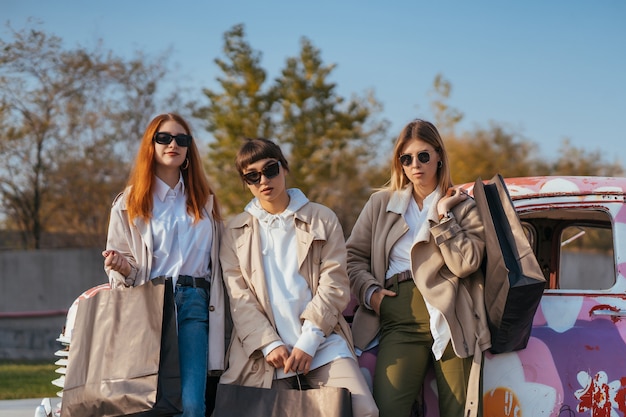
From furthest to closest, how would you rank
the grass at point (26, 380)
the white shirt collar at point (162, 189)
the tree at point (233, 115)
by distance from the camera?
the tree at point (233, 115) < the grass at point (26, 380) < the white shirt collar at point (162, 189)

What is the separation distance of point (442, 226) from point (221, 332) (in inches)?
45.8

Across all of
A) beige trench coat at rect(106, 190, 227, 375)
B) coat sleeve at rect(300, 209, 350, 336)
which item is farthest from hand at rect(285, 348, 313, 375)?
beige trench coat at rect(106, 190, 227, 375)

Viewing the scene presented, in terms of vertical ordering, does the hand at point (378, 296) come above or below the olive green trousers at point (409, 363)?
above

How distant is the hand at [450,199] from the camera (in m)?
3.92

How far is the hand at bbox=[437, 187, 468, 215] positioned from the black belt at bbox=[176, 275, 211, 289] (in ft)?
3.89

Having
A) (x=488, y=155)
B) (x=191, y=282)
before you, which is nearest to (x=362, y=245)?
(x=191, y=282)

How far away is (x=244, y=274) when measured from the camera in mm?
3969

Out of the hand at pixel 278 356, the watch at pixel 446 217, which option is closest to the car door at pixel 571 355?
the watch at pixel 446 217

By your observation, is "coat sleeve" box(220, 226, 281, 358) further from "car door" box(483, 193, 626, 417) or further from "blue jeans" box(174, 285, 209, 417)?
"car door" box(483, 193, 626, 417)

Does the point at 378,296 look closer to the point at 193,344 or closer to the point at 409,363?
the point at 409,363

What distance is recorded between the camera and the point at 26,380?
10.2m

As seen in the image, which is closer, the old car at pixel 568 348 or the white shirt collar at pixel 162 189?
the old car at pixel 568 348

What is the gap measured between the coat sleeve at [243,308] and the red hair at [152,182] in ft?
0.72

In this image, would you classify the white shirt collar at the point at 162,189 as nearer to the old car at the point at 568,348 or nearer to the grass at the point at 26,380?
the old car at the point at 568,348
